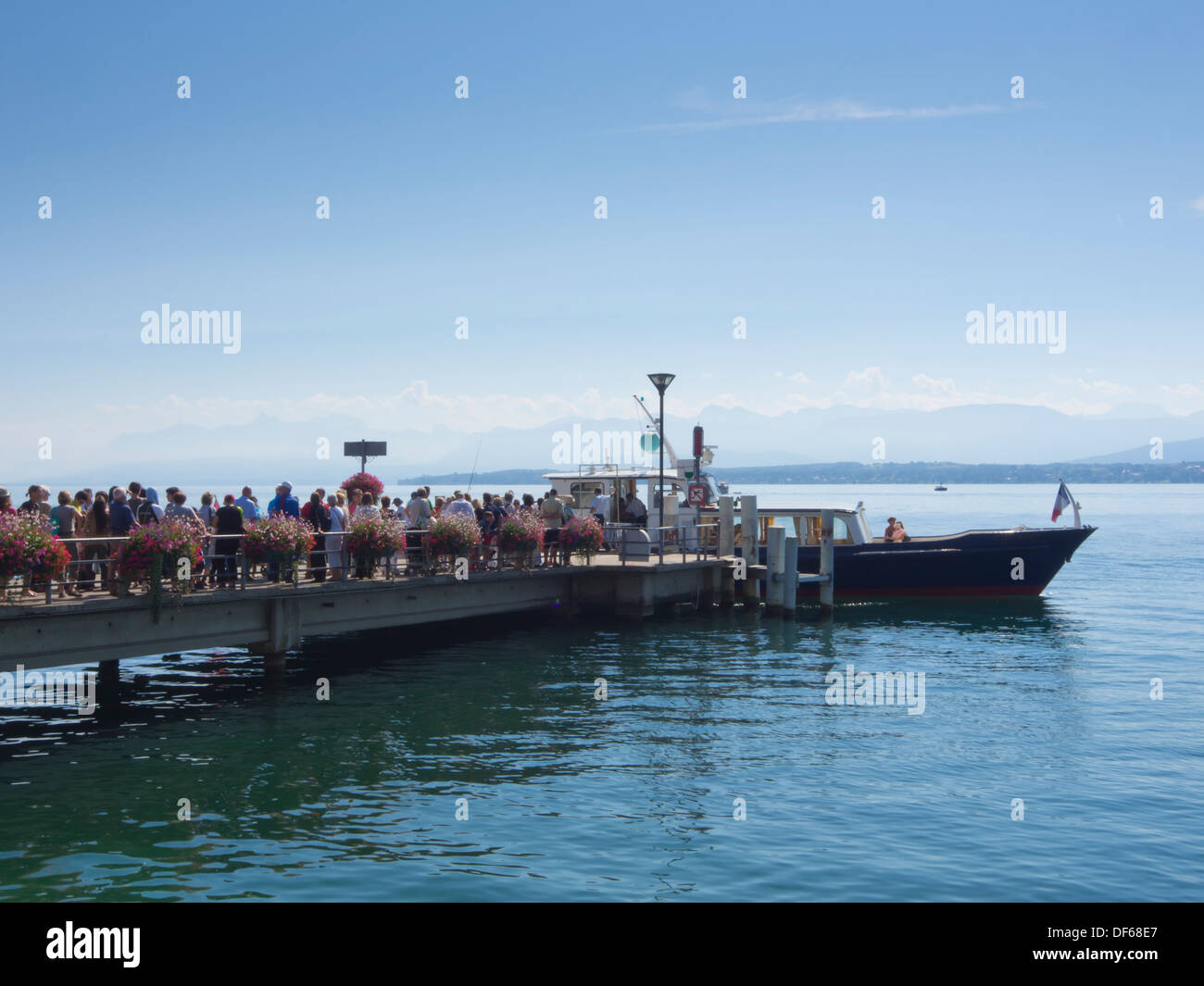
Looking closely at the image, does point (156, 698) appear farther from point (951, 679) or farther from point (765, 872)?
point (951, 679)

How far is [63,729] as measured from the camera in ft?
57.2

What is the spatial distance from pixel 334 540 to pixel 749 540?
13779 mm

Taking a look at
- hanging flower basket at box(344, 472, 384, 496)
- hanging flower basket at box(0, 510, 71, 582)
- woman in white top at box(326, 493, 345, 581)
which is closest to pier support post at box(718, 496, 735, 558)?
hanging flower basket at box(344, 472, 384, 496)

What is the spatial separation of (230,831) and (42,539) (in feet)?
19.2

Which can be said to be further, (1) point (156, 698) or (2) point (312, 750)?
(1) point (156, 698)

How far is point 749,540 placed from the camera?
31266 millimetres

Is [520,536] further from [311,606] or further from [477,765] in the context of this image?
[477,765]

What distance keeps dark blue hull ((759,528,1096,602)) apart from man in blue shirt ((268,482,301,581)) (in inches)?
674

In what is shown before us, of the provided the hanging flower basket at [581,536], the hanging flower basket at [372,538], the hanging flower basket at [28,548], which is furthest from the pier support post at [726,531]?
the hanging flower basket at [28,548]

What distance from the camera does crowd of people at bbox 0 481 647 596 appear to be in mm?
17656

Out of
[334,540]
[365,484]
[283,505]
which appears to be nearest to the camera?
[283,505]

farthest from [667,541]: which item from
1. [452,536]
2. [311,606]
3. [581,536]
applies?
[311,606]
